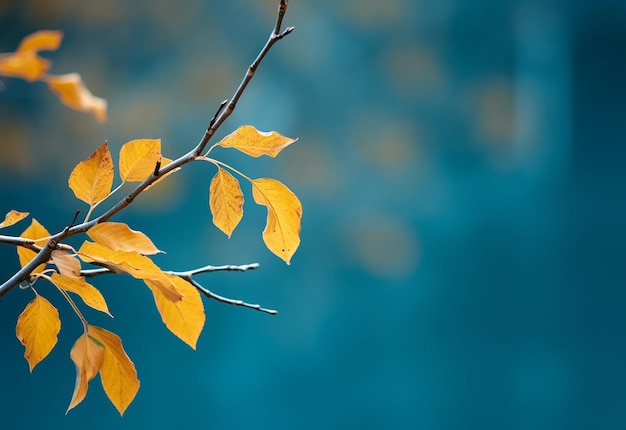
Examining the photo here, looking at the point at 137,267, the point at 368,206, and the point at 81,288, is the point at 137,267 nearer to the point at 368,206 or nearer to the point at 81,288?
the point at 81,288

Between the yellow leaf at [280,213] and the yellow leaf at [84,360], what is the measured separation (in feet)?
0.33

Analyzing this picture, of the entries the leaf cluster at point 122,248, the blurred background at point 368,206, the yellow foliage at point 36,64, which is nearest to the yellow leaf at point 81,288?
the leaf cluster at point 122,248

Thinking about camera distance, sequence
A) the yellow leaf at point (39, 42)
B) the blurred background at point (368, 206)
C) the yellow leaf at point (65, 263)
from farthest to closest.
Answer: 1. the blurred background at point (368, 206)
2. the yellow leaf at point (65, 263)
3. the yellow leaf at point (39, 42)

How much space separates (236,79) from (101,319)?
742 millimetres

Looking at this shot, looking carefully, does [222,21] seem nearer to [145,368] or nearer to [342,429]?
[145,368]

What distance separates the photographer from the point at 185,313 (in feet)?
1.12

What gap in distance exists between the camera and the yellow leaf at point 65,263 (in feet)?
0.94

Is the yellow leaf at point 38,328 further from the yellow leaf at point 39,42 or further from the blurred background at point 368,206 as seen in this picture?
the blurred background at point 368,206

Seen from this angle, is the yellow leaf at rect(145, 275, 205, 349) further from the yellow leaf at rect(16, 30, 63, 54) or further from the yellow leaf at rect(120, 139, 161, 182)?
the yellow leaf at rect(16, 30, 63, 54)

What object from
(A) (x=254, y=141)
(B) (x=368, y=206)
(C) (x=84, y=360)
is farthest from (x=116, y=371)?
(B) (x=368, y=206)

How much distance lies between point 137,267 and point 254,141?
9 cm

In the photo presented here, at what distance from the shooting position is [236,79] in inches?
72.1

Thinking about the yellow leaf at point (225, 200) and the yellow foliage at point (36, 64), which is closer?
the yellow foliage at point (36, 64)

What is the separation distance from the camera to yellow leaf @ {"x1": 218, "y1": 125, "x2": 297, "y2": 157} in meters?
0.33
